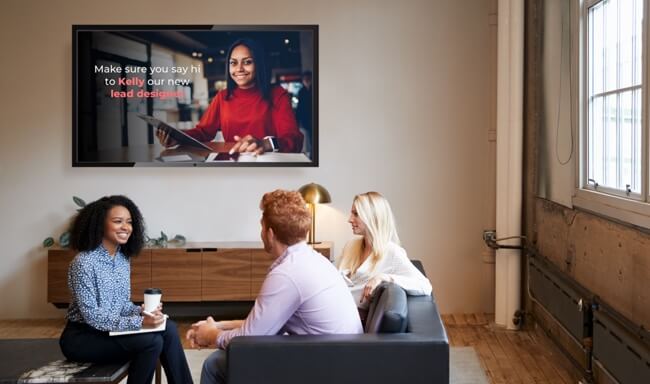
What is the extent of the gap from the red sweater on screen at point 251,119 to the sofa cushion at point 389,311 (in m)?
3.14

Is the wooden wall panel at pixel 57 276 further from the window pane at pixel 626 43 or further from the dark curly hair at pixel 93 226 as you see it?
the window pane at pixel 626 43

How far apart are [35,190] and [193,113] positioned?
4.56 ft

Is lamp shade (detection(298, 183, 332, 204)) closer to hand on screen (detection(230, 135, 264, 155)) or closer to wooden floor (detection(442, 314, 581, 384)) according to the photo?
hand on screen (detection(230, 135, 264, 155))

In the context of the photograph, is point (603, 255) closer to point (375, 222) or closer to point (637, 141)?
point (637, 141)

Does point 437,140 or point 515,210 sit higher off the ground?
point 437,140

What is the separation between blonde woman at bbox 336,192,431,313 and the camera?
4766 millimetres

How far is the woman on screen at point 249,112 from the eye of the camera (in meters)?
7.31

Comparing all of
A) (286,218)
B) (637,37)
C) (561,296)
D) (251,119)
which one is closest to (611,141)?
(637,37)

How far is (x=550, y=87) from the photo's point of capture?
619 centimetres

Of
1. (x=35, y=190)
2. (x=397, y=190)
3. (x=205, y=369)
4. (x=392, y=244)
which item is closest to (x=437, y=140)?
(x=397, y=190)

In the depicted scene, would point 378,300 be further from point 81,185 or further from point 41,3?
point 41,3

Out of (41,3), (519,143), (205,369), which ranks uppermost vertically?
(41,3)

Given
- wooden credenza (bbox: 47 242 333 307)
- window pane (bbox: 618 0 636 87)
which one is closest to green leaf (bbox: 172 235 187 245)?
wooden credenza (bbox: 47 242 333 307)

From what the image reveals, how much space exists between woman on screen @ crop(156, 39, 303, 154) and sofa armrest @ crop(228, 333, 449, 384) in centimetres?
390
